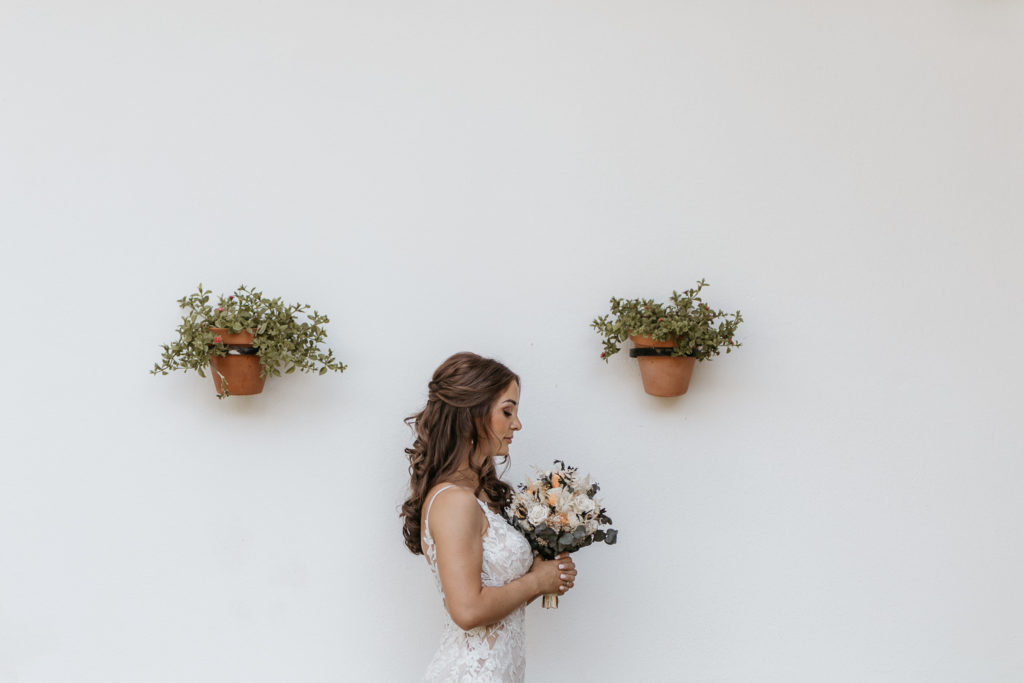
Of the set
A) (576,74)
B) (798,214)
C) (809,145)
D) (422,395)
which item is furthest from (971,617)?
(576,74)

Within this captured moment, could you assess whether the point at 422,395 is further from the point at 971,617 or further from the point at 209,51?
the point at 971,617

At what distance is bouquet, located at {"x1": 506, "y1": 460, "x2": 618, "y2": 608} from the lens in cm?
241

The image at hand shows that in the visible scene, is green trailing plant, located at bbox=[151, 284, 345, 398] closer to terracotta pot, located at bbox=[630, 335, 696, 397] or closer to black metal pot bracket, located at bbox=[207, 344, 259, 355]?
black metal pot bracket, located at bbox=[207, 344, 259, 355]

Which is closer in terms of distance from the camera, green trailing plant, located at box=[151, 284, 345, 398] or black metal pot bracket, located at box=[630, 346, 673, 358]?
green trailing plant, located at box=[151, 284, 345, 398]

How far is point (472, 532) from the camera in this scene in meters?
2.31

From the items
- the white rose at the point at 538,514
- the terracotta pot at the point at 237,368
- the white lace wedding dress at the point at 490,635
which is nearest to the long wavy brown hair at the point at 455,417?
the white lace wedding dress at the point at 490,635

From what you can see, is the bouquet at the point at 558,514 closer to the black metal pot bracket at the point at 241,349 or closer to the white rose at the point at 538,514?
the white rose at the point at 538,514

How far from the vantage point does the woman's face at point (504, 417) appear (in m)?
2.51

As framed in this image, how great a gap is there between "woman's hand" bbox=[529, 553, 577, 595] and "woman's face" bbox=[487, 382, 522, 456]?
349 millimetres

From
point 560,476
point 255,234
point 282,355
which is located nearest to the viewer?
point 560,476

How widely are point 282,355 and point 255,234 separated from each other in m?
0.51

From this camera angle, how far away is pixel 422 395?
293 centimetres

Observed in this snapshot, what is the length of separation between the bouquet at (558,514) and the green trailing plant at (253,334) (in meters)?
0.77

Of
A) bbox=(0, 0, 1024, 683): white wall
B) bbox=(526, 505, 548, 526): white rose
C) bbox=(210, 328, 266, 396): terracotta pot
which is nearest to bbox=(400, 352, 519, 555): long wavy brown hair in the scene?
A: bbox=(526, 505, 548, 526): white rose
